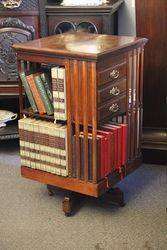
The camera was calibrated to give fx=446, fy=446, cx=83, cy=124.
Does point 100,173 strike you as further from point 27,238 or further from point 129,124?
point 27,238

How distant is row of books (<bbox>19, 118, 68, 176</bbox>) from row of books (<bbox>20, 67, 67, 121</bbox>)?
0.19ft

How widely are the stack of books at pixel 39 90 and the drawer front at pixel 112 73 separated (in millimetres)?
274

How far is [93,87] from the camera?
1.75 meters

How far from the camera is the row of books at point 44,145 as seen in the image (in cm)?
190

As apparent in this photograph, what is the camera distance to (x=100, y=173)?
1.88 m

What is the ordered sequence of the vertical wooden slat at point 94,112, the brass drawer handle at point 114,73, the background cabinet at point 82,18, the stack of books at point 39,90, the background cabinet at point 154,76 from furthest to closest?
1. the background cabinet at point 82,18
2. the background cabinet at point 154,76
3. the stack of books at point 39,90
4. the brass drawer handle at point 114,73
5. the vertical wooden slat at point 94,112

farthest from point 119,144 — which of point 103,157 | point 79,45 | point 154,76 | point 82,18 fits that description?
point 82,18

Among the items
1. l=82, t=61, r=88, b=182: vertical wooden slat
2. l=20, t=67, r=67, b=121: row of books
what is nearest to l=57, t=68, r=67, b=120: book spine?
l=20, t=67, r=67, b=121: row of books

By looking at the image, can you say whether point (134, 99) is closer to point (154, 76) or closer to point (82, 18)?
point (154, 76)

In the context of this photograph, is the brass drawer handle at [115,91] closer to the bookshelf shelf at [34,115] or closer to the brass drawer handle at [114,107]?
the brass drawer handle at [114,107]

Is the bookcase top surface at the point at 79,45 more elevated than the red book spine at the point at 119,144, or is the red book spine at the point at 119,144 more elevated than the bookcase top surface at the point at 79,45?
the bookcase top surface at the point at 79,45

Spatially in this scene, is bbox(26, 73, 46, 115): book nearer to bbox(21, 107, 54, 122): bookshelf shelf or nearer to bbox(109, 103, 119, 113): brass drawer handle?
bbox(21, 107, 54, 122): bookshelf shelf

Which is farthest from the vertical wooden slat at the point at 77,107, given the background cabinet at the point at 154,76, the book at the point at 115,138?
the background cabinet at the point at 154,76

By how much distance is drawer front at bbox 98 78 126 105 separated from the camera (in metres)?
1.80
